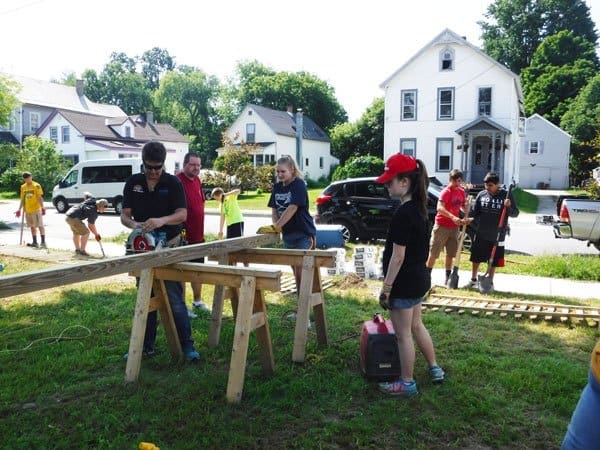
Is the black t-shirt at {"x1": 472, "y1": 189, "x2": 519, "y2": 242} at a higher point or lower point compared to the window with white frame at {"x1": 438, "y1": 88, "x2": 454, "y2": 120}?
lower

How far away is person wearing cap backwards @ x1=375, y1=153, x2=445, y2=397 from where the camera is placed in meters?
3.88

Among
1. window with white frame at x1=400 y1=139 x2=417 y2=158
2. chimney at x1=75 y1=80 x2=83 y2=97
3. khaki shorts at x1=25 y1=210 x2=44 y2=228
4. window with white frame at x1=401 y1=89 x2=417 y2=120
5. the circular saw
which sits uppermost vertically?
chimney at x1=75 y1=80 x2=83 y2=97

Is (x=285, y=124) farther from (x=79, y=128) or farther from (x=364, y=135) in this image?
(x=79, y=128)

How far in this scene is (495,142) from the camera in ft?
99.7

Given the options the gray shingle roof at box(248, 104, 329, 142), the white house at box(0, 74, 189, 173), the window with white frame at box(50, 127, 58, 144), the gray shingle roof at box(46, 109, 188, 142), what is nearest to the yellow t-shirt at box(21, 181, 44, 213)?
the white house at box(0, 74, 189, 173)

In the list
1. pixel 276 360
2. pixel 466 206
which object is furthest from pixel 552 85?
pixel 276 360

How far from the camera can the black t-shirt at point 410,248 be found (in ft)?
12.7

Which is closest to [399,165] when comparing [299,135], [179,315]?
[179,315]

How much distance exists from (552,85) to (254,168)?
38028mm

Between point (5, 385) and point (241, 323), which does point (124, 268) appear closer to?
point (241, 323)

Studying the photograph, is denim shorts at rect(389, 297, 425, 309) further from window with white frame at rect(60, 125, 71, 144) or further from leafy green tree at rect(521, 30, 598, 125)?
leafy green tree at rect(521, 30, 598, 125)

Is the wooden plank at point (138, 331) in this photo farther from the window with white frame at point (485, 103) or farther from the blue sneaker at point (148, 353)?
the window with white frame at point (485, 103)

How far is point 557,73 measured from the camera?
54750mm

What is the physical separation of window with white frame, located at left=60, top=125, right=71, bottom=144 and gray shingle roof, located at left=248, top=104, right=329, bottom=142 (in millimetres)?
14328
